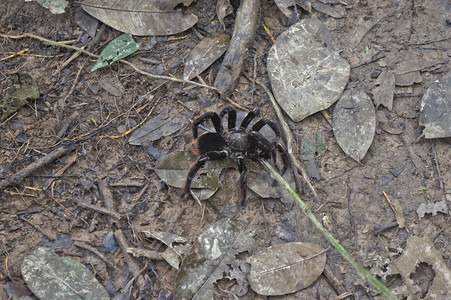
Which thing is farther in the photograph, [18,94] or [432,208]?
[18,94]

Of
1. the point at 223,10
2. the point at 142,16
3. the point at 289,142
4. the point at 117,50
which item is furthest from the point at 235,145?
the point at 142,16

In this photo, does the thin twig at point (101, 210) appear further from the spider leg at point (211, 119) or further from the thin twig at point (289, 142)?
the thin twig at point (289, 142)

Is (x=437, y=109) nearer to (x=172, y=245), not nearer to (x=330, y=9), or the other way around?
(x=330, y=9)

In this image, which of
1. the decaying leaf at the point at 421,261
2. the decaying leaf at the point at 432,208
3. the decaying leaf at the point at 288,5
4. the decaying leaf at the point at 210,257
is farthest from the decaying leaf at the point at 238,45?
the decaying leaf at the point at 421,261

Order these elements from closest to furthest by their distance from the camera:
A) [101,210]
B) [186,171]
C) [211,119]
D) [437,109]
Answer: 1. [101,210]
2. [437,109]
3. [186,171]
4. [211,119]

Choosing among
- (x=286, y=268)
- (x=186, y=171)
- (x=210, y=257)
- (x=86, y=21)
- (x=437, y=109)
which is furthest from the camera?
(x=86, y=21)

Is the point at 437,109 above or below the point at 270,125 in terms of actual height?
below
